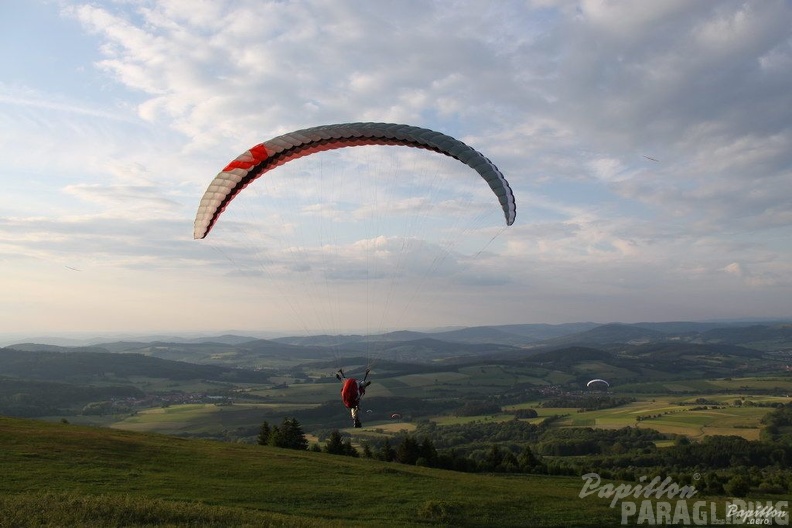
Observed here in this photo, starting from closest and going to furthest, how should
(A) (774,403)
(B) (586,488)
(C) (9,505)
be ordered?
(C) (9,505), (B) (586,488), (A) (774,403)

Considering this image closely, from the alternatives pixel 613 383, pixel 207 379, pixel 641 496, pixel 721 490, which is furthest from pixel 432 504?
pixel 207 379

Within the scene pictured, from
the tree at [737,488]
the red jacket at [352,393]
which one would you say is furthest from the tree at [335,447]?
the tree at [737,488]

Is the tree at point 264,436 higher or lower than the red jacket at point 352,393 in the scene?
lower

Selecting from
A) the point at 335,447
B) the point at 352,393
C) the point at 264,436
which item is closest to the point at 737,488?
the point at 335,447

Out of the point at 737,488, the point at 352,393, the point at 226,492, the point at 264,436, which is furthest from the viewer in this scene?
the point at 264,436

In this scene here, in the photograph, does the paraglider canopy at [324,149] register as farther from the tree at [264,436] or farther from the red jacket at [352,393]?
the tree at [264,436]

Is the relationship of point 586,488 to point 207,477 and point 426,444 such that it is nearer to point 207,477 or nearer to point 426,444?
point 426,444

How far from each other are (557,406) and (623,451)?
47401 mm

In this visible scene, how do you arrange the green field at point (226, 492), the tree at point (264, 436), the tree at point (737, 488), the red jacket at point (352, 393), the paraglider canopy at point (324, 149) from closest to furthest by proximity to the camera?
1. the green field at point (226, 492)
2. the paraglider canopy at point (324, 149)
3. the red jacket at point (352, 393)
4. the tree at point (737, 488)
5. the tree at point (264, 436)

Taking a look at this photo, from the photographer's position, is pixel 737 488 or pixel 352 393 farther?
pixel 737 488

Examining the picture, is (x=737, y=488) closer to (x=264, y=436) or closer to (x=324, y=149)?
(x=324, y=149)

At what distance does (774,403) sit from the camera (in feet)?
344

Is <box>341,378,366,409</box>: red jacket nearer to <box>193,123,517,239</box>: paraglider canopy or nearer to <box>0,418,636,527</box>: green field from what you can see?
<box>0,418,636,527</box>: green field

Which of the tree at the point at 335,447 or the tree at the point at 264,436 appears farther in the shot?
the tree at the point at 264,436
